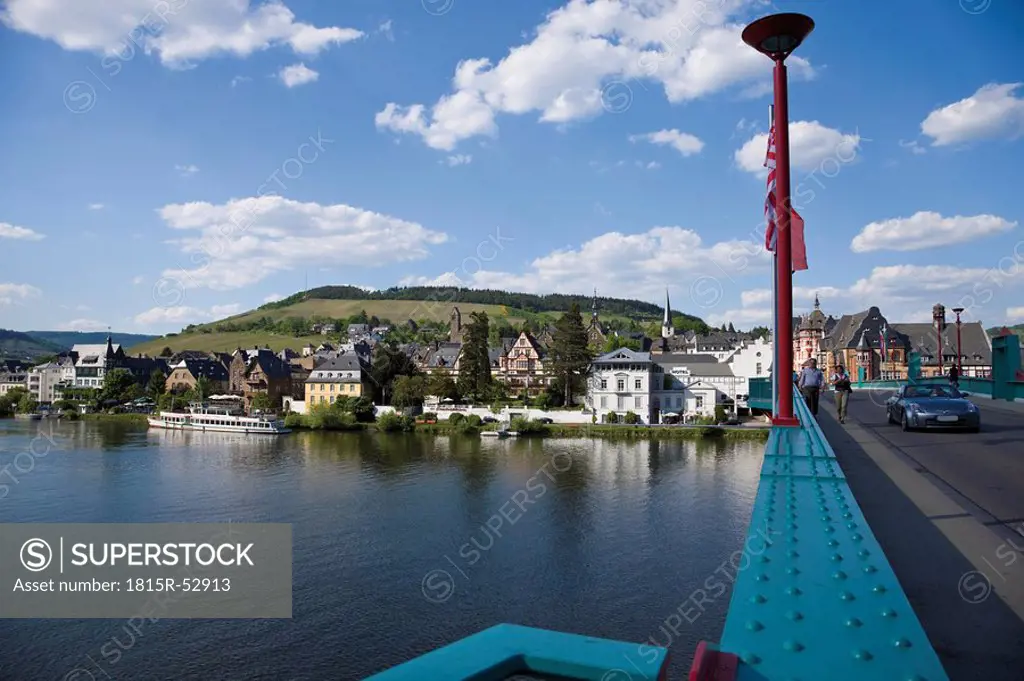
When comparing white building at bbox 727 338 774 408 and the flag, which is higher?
the flag

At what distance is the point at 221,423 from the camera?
75.2 m

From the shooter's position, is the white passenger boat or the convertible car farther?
the white passenger boat

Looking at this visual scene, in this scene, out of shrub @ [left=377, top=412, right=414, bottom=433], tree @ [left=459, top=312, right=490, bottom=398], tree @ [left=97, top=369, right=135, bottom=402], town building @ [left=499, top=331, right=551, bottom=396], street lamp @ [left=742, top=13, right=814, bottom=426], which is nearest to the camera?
street lamp @ [left=742, top=13, right=814, bottom=426]

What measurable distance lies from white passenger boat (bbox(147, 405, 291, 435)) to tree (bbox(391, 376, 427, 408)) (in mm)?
12125

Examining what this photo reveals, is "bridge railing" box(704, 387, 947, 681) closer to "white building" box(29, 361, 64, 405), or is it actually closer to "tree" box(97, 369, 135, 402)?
"tree" box(97, 369, 135, 402)

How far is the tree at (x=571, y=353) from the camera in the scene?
74.6 metres

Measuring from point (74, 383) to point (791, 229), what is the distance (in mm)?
120397

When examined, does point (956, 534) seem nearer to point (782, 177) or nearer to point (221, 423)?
point (782, 177)

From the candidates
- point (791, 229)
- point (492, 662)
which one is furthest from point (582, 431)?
point (492, 662)

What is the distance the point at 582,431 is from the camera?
6319 centimetres

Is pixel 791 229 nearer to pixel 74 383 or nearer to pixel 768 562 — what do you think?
pixel 768 562

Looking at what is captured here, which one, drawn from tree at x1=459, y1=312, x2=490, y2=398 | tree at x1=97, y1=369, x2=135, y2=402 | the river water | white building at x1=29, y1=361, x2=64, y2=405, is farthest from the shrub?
white building at x1=29, y1=361, x2=64, y2=405

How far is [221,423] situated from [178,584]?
57.4 metres

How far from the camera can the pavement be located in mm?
3037
